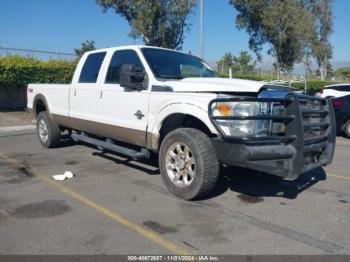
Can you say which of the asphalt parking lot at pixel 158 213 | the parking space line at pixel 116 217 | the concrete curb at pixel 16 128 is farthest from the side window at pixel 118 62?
the concrete curb at pixel 16 128

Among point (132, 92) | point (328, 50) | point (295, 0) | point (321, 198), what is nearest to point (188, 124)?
point (132, 92)

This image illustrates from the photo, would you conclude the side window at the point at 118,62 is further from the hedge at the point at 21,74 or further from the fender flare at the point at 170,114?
the hedge at the point at 21,74

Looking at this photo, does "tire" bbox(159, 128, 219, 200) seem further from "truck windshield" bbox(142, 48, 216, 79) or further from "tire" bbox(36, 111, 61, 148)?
"tire" bbox(36, 111, 61, 148)

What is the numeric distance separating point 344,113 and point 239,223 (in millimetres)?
7966

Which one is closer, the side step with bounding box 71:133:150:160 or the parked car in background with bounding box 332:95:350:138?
the side step with bounding box 71:133:150:160

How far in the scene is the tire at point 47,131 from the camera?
828cm

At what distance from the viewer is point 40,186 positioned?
569 centimetres

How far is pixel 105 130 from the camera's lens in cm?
652

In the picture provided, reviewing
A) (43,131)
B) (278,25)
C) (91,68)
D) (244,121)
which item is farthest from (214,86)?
(278,25)

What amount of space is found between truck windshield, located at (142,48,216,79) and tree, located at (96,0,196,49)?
1623cm

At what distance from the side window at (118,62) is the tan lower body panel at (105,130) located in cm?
78

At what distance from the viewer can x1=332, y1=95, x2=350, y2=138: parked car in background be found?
11.0m

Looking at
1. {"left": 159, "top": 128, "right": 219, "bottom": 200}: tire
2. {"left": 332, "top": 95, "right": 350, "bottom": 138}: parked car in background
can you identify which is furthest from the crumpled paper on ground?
{"left": 332, "top": 95, "right": 350, "bottom": 138}: parked car in background

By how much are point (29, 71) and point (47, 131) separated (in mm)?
7697
